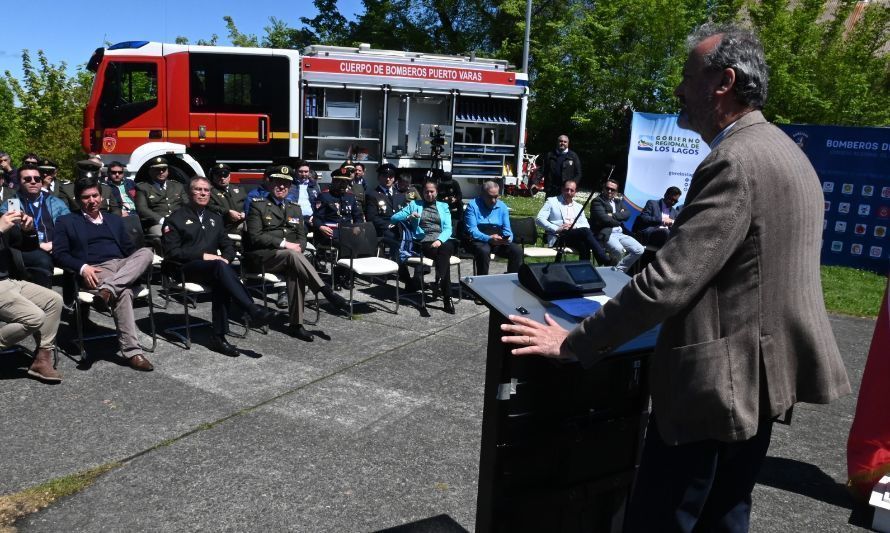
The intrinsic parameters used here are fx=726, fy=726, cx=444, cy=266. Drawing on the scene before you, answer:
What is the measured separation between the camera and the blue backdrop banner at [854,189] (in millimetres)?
11773

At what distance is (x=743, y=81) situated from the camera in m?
1.86

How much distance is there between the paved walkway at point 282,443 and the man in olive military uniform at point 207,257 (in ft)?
1.07

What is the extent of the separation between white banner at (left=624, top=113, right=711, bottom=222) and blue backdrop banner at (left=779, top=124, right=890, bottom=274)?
83.0 inches

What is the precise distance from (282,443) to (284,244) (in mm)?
3111

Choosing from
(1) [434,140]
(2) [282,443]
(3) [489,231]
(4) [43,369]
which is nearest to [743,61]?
(2) [282,443]

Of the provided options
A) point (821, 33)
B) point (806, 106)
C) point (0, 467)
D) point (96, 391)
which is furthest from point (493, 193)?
point (821, 33)

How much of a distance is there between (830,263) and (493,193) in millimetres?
6974

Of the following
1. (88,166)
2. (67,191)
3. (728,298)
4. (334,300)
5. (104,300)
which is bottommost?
(334,300)

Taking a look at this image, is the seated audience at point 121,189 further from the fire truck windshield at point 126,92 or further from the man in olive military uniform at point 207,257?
the fire truck windshield at point 126,92

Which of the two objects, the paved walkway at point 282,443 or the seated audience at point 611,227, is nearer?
the paved walkway at point 282,443

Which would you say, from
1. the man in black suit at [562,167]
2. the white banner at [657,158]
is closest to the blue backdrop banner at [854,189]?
the white banner at [657,158]

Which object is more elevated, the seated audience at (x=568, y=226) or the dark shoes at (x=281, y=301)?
the seated audience at (x=568, y=226)

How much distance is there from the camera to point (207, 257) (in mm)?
6477

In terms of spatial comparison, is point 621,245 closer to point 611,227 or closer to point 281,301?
point 611,227
